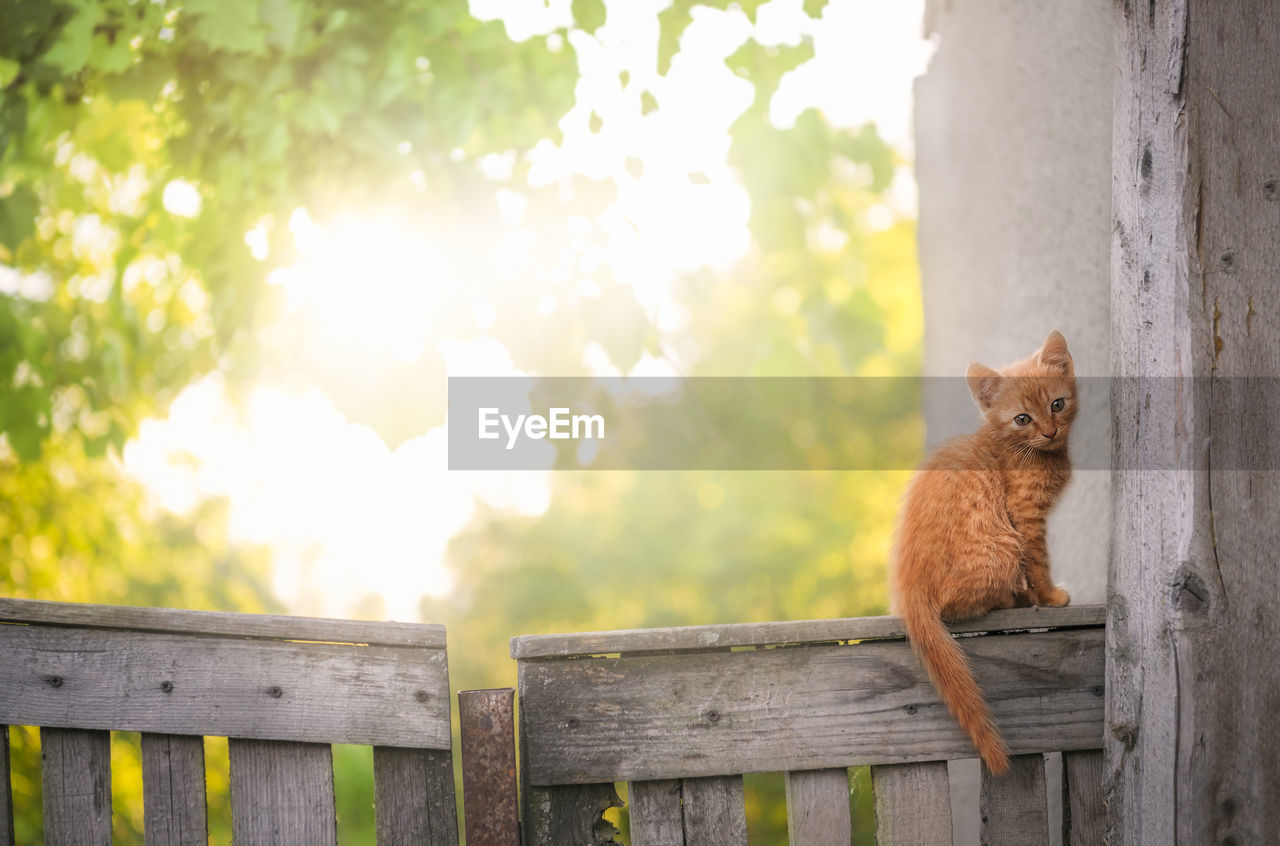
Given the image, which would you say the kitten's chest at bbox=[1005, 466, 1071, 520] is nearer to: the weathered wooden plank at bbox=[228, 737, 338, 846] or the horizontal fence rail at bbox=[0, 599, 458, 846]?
the horizontal fence rail at bbox=[0, 599, 458, 846]

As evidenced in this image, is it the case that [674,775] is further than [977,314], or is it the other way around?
[977,314]

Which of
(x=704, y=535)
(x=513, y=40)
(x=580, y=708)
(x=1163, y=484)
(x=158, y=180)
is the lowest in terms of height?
(x=704, y=535)

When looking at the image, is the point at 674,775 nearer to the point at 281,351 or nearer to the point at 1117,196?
the point at 1117,196

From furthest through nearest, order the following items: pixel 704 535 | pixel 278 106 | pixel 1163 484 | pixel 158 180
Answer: pixel 704 535 < pixel 158 180 < pixel 278 106 < pixel 1163 484

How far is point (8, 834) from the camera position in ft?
4.20

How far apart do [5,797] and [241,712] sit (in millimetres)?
461

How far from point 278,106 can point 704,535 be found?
4797 millimetres

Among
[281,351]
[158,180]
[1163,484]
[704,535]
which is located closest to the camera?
[1163,484]

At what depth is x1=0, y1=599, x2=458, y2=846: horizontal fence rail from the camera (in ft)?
4.00

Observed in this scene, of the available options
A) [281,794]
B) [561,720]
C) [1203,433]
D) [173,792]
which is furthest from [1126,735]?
[173,792]

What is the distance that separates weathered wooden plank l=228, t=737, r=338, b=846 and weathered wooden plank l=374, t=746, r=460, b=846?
8cm

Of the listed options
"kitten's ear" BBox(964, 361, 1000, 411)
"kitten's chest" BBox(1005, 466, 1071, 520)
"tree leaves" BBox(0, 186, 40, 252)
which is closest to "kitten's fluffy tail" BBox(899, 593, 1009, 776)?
"kitten's chest" BBox(1005, 466, 1071, 520)

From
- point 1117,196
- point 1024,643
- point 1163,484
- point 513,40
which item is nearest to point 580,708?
point 1024,643

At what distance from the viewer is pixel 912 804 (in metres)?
1.24
